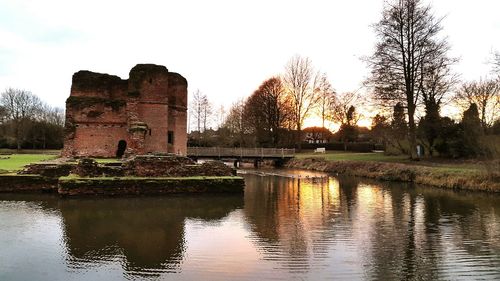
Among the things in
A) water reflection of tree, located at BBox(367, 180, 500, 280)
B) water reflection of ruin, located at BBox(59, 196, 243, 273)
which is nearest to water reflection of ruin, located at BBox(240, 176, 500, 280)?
water reflection of tree, located at BBox(367, 180, 500, 280)

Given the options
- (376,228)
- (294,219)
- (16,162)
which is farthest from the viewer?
(16,162)

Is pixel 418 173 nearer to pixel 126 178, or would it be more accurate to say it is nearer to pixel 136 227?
pixel 126 178

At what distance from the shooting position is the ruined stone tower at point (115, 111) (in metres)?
26.2

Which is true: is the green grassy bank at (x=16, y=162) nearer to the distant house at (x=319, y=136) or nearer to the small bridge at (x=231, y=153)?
the small bridge at (x=231, y=153)

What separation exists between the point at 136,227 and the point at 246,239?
3225mm

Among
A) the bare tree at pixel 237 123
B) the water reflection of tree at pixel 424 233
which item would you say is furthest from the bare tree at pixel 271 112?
the water reflection of tree at pixel 424 233

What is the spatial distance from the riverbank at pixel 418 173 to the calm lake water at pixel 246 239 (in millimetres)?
3035

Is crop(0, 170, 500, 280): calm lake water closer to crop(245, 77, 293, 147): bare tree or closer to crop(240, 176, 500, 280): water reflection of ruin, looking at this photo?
crop(240, 176, 500, 280): water reflection of ruin

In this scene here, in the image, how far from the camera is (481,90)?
34062 millimetres

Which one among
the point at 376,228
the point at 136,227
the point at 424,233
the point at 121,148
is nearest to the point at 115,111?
the point at 121,148

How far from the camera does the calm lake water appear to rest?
7.45 metres

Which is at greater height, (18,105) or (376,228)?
(18,105)

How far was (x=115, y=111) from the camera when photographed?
26.9 metres

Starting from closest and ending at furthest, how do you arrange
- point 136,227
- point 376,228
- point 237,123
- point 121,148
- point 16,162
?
point 136,227
point 376,228
point 16,162
point 121,148
point 237,123
